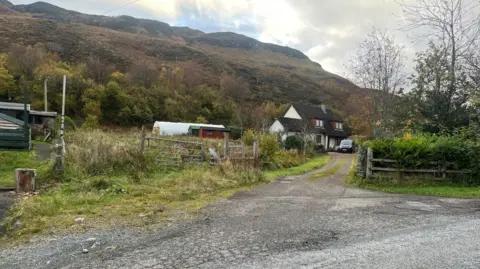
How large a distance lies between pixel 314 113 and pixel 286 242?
185 ft

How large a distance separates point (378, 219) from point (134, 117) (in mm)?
50371

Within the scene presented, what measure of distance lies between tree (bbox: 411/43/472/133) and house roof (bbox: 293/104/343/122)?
117 ft

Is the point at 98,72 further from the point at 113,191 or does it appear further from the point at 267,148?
the point at 113,191

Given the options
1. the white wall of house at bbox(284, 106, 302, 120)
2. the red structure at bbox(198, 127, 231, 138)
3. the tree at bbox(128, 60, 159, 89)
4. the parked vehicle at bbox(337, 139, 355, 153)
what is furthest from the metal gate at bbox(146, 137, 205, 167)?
the tree at bbox(128, 60, 159, 89)

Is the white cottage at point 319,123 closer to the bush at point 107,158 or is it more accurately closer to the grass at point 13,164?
the bush at point 107,158

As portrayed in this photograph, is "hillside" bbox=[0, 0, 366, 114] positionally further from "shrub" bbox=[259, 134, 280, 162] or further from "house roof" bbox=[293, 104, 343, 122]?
"shrub" bbox=[259, 134, 280, 162]

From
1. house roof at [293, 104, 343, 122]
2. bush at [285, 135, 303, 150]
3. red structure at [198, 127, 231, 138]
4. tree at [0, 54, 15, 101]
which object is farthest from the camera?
house roof at [293, 104, 343, 122]

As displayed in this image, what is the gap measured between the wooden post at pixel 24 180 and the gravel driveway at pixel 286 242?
5.42 metres

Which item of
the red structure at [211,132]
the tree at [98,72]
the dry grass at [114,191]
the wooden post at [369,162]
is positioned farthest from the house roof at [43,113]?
Answer: the wooden post at [369,162]

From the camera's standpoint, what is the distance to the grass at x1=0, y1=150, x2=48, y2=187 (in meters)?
12.5

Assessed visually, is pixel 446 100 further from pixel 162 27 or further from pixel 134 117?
pixel 162 27

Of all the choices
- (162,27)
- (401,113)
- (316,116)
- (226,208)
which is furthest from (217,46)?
(226,208)

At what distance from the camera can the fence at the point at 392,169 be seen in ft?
43.5

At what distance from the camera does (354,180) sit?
1418cm
